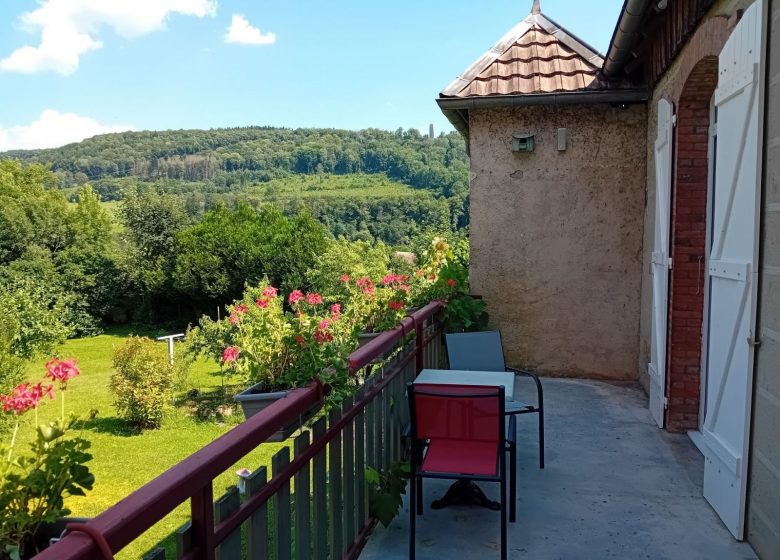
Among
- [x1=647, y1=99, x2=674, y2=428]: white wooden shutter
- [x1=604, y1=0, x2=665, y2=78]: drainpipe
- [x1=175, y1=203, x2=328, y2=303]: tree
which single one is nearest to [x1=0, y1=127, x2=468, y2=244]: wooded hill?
[x1=175, y1=203, x2=328, y2=303]: tree

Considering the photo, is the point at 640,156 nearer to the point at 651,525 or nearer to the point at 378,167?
the point at 651,525

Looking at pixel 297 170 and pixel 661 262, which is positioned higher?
pixel 297 170

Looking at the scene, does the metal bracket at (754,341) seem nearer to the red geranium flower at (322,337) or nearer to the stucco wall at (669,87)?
the stucco wall at (669,87)

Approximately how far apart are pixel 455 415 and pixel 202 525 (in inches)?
60.4

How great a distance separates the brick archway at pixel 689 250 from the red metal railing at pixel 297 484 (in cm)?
200

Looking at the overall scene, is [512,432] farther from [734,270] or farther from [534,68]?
[534,68]

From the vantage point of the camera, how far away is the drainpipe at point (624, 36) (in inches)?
163

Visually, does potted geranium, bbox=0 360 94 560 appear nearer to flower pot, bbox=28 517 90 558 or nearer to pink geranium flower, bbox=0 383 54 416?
flower pot, bbox=28 517 90 558

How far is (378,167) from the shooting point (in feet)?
208

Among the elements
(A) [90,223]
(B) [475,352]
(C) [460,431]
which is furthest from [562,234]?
(A) [90,223]

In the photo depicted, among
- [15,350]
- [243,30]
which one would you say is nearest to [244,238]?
[15,350]

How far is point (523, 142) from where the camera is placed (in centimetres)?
617

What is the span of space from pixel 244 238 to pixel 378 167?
3463 centimetres

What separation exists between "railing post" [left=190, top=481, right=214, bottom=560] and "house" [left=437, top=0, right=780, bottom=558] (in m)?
2.21
